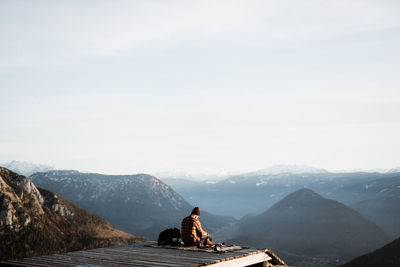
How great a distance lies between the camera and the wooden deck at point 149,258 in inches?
763

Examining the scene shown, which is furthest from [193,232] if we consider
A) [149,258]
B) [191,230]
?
[149,258]

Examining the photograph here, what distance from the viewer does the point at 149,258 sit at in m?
21.1

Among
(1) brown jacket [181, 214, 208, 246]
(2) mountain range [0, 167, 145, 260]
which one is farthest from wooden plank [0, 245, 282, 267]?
(2) mountain range [0, 167, 145, 260]

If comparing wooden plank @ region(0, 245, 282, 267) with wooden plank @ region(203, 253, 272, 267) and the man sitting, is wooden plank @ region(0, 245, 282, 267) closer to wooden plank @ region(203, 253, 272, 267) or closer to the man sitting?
wooden plank @ region(203, 253, 272, 267)

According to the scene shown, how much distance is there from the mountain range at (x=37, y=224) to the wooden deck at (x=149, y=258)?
107m

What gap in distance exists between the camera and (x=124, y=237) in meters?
187

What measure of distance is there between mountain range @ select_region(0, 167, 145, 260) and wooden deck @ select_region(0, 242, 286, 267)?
107m

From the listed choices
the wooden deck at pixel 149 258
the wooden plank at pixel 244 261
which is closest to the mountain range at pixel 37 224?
the wooden deck at pixel 149 258

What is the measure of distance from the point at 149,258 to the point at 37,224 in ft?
430

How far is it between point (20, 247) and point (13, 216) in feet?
39.1

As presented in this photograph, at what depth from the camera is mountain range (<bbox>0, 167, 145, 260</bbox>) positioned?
12588 centimetres

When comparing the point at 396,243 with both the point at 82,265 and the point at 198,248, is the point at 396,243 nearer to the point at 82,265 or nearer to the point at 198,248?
the point at 198,248

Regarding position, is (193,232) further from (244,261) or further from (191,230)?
(244,261)

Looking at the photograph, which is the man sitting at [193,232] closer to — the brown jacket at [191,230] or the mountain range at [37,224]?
the brown jacket at [191,230]
